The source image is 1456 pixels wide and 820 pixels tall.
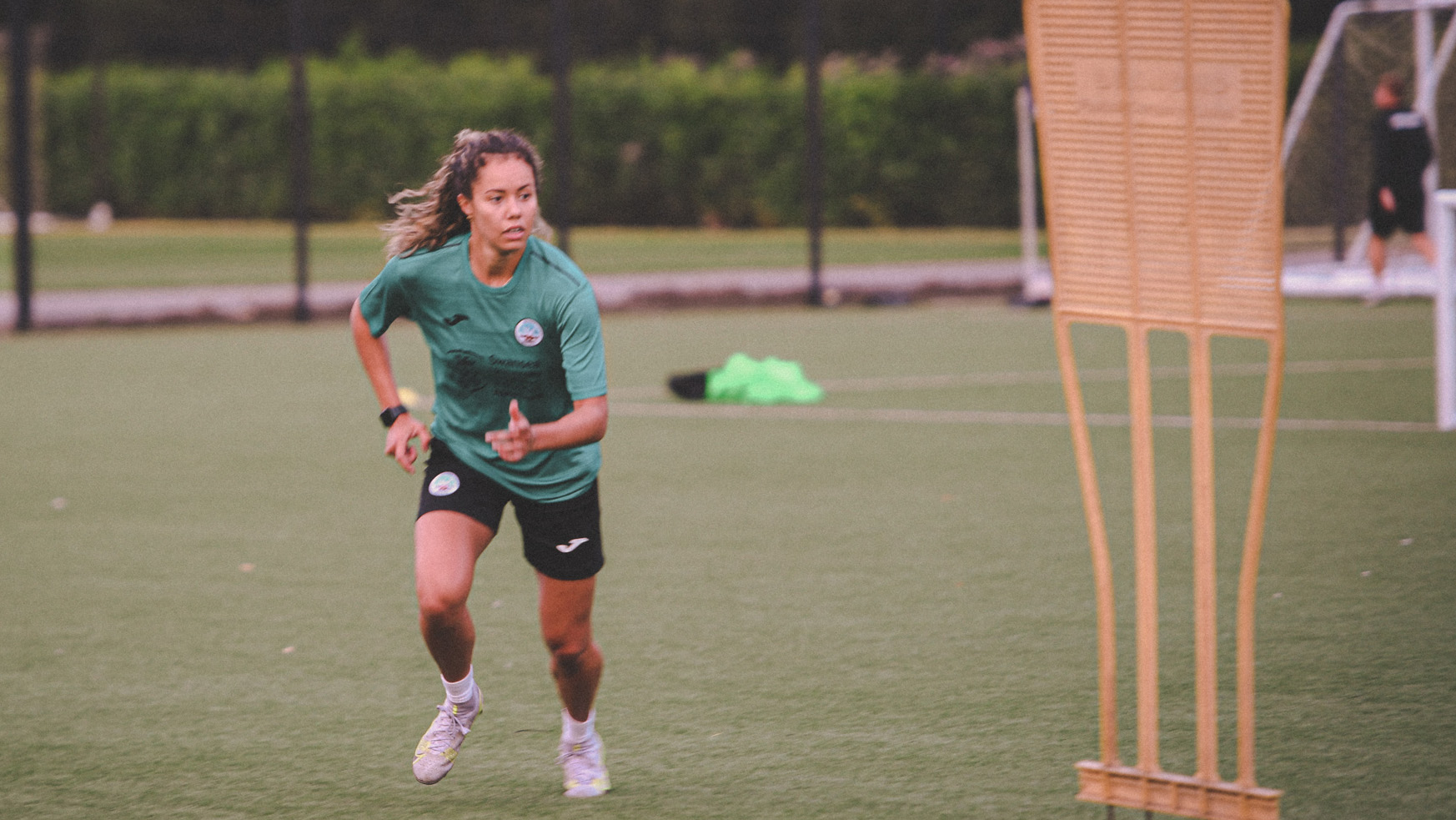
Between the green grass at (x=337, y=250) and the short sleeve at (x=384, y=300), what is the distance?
17.1 meters

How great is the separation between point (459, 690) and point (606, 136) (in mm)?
26784

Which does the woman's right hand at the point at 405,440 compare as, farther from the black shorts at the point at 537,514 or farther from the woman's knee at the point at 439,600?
the woman's knee at the point at 439,600

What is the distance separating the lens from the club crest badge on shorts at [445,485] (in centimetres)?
446

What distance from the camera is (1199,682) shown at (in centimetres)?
357

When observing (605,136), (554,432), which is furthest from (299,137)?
(605,136)

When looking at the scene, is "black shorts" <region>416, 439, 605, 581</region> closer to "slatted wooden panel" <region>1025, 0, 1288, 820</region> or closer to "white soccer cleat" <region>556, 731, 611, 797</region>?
"white soccer cleat" <region>556, 731, 611, 797</region>

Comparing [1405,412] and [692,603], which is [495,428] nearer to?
[692,603]

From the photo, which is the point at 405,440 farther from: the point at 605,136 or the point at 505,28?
the point at 505,28

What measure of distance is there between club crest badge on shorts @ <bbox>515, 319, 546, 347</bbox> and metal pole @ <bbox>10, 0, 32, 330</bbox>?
1317 centimetres

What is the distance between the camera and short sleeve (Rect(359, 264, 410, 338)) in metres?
4.48

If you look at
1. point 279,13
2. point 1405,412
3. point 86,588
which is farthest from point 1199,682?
point 279,13

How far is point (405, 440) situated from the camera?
13.9 ft

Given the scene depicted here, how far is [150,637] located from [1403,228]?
13110mm

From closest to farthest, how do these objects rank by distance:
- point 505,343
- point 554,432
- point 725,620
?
1. point 554,432
2. point 505,343
3. point 725,620
